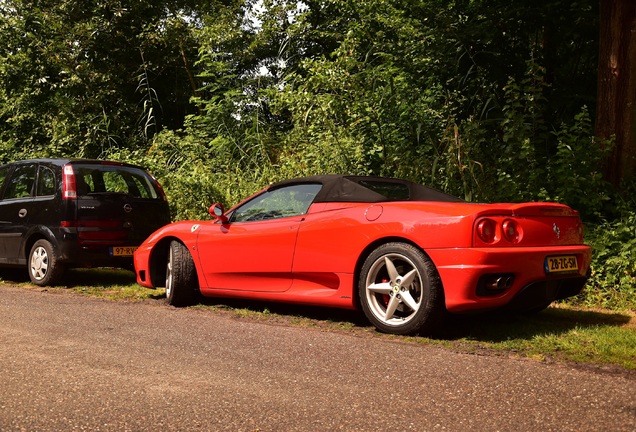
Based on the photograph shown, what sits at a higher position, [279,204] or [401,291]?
[279,204]

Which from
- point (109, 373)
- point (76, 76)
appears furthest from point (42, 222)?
point (76, 76)

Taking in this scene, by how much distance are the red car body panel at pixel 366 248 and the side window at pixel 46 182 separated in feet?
9.20

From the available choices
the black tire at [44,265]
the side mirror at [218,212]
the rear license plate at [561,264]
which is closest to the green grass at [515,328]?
the rear license plate at [561,264]

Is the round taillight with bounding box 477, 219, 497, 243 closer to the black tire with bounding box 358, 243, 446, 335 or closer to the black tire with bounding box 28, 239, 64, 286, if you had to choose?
the black tire with bounding box 358, 243, 446, 335

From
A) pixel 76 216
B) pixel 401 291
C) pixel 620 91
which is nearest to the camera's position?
pixel 401 291

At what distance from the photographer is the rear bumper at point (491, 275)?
16.5ft

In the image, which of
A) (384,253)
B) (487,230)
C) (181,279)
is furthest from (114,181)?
(487,230)

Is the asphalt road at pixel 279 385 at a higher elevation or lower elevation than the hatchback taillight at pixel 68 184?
lower

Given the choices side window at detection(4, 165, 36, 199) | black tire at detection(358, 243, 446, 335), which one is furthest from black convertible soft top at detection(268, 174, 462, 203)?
side window at detection(4, 165, 36, 199)

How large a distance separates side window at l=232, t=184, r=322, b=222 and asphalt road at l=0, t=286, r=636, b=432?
47.9 inches

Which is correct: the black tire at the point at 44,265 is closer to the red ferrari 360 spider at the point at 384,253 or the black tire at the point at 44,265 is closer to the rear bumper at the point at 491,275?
the red ferrari 360 spider at the point at 384,253

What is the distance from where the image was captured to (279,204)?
261 inches

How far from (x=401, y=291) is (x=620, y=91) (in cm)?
513

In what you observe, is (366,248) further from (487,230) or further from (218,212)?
(218,212)
